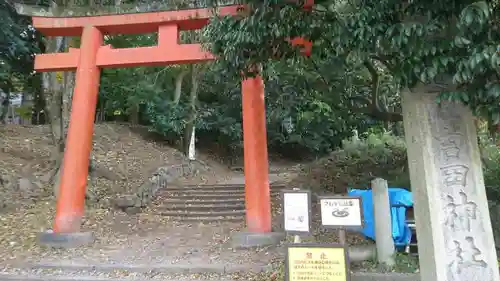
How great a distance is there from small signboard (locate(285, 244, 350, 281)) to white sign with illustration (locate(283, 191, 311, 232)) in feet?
1.34

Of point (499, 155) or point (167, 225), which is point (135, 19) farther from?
point (499, 155)

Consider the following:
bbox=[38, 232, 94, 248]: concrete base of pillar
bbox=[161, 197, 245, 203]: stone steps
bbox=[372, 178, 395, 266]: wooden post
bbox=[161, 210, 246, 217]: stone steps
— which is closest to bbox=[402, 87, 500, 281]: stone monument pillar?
bbox=[372, 178, 395, 266]: wooden post

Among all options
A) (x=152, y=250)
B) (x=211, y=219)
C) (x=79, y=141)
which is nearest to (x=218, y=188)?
(x=211, y=219)

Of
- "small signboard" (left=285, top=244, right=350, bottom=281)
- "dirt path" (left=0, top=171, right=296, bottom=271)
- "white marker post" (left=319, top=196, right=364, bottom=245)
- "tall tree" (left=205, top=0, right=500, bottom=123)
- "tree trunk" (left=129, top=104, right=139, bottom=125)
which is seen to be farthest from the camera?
"tree trunk" (left=129, top=104, right=139, bottom=125)

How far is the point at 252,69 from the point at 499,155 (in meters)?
7.75

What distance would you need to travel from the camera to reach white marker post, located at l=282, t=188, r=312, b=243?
4.41 m

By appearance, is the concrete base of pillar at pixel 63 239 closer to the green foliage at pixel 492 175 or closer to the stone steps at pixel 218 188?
the stone steps at pixel 218 188

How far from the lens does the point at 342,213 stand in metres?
4.14

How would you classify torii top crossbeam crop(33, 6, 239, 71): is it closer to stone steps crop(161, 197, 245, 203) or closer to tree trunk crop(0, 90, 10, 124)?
stone steps crop(161, 197, 245, 203)

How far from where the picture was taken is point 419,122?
3645 mm

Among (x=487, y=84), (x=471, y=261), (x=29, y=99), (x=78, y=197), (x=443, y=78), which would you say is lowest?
(x=471, y=261)

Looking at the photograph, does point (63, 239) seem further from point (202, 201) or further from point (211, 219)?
point (202, 201)

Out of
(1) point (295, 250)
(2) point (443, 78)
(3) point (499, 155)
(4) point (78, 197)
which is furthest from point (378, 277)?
(3) point (499, 155)

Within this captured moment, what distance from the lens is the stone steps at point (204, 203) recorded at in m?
9.46
